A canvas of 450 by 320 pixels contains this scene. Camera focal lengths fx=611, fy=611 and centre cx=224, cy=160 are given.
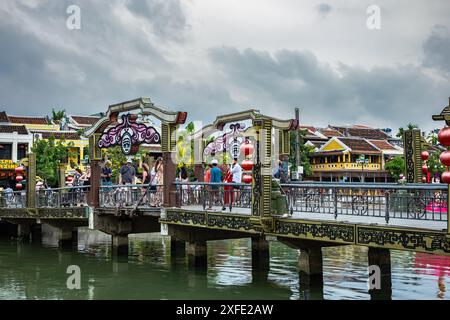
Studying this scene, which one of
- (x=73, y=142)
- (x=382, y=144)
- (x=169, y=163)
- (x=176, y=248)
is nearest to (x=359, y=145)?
(x=382, y=144)

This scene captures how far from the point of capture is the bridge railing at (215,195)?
15180 millimetres

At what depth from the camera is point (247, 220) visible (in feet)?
46.2

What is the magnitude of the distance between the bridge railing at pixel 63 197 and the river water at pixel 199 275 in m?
1.98

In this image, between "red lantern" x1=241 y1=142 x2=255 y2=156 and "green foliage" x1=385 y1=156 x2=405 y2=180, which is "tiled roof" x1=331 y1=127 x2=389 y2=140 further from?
"red lantern" x1=241 y1=142 x2=255 y2=156

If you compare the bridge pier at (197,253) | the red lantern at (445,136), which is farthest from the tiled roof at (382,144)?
the red lantern at (445,136)

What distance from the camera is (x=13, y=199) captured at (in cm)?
2628

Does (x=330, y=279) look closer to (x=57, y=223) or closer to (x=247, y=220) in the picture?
(x=247, y=220)

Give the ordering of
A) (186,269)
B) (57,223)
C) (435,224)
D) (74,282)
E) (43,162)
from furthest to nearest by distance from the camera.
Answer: (43,162)
(57,223)
(186,269)
(74,282)
(435,224)

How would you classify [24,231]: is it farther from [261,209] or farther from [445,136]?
[445,136]

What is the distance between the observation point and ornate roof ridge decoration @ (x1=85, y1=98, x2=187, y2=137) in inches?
655

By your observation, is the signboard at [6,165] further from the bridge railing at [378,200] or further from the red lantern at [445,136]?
the red lantern at [445,136]

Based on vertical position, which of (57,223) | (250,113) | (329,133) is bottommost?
(57,223)
